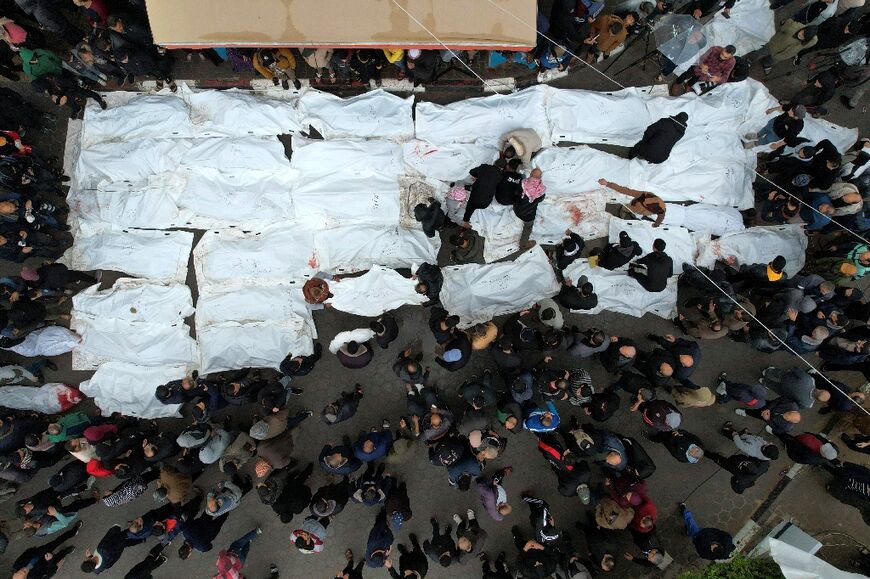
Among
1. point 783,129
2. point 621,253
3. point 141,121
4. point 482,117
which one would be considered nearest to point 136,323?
point 141,121

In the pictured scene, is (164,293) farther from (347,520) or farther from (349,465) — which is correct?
(347,520)

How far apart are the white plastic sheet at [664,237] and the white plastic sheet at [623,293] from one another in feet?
0.93

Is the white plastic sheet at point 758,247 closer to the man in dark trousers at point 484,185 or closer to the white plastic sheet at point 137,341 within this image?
the man in dark trousers at point 484,185

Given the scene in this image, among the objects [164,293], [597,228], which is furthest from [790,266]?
[164,293]

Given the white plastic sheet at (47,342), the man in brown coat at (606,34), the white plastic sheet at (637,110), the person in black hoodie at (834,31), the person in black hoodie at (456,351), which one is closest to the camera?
the person in black hoodie at (456,351)

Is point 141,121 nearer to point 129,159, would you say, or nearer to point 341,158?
point 129,159

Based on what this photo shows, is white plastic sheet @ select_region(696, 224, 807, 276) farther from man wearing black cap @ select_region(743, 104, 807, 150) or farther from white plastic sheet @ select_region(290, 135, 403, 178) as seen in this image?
white plastic sheet @ select_region(290, 135, 403, 178)

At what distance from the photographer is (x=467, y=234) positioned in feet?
22.5

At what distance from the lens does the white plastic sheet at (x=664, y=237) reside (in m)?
7.17

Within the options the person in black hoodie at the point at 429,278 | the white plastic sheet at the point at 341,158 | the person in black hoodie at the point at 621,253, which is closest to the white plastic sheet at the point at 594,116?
the person in black hoodie at the point at 621,253

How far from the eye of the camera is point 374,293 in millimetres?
6992

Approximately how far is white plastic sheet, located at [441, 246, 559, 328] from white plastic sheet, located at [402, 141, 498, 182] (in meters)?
1.50

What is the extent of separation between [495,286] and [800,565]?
546 cm

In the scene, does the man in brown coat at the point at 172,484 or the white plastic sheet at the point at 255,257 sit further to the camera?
the white plastic sheet at the point at 255,257
